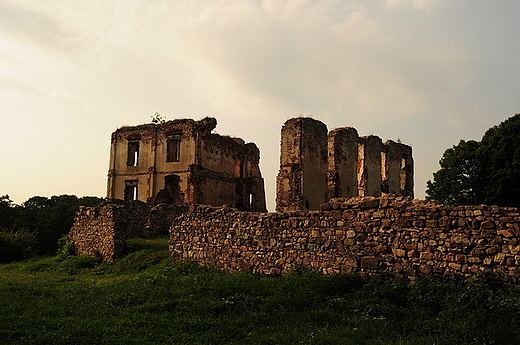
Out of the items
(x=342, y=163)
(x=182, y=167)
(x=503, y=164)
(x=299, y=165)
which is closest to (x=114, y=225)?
(x=299, y=165)

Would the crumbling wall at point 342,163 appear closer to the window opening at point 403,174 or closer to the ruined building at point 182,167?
the window opening at point 403,174

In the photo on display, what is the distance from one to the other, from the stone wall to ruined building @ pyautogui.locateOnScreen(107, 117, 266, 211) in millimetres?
16464

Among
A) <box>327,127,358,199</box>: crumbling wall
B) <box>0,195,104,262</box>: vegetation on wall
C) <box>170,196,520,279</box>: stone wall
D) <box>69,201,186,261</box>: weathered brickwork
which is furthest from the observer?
<box>0,195,104,262</box>: vegetation on wall

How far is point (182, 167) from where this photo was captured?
95.9 ft

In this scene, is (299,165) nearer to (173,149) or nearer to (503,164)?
(503,164)

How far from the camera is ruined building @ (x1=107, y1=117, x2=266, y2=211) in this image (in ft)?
95.1

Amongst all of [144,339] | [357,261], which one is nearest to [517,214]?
[357,261]

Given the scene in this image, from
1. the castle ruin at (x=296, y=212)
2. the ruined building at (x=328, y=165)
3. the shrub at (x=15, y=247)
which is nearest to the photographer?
the castle ruin at (x=296, y=212)

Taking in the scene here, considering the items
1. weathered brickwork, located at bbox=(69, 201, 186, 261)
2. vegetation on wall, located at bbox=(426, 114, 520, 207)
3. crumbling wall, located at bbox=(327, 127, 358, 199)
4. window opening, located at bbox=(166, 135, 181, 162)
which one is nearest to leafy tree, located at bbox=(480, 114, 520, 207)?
vegetation on wall, located at bbox=(426, 114, 520, 207)

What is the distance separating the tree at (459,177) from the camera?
20406mm

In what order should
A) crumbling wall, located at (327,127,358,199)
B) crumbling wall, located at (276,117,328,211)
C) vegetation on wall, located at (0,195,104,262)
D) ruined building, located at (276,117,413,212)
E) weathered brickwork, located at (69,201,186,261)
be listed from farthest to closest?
vegetation on wall, located at (0,195,104,262), crumbling wall, located at (327,127,358,199), ruined building, located at (276,117,413,212), crumbling wall, located at (276,117,328,211), weathered brickwork, located at (69,201,186,261)

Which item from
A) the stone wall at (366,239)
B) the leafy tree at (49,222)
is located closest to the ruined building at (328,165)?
the stone wall at (366,239)

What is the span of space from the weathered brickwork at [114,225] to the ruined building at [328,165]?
5.84 meters

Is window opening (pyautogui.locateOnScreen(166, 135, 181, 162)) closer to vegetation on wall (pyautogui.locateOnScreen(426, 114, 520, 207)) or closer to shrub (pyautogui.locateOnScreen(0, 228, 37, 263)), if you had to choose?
shrub (pyautogui.locateOnScreen(0, 228, 37, 263))
